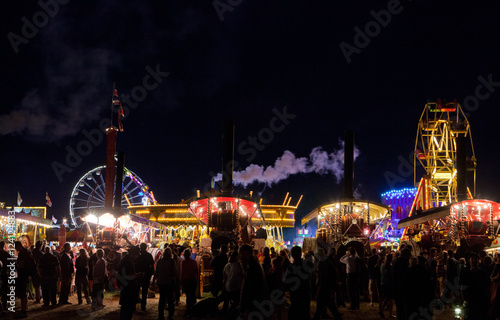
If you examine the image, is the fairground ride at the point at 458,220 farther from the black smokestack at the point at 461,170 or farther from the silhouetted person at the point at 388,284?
the silhouetted person at the point at 388,284

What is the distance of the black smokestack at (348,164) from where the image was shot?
22.7m

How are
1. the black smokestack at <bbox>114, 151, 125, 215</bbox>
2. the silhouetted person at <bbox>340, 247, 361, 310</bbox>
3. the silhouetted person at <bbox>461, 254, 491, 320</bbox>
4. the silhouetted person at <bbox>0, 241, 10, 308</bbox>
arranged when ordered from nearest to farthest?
the silhouetted person at <bbox>461, 254, 491, 320</bbox>, the silhouetted person at <bbox>0, 241, 10, 308</bbox>, the silhouetted person at <bbox>340, 247, 361, 310</bbox>, the black smokestack at <bbox>114, 151, 125, 215</bbox>

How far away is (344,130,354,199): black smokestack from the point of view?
893 inches

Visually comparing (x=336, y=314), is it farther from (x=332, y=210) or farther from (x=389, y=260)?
(x=332, y=210)

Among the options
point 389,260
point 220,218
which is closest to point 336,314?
point 389,260

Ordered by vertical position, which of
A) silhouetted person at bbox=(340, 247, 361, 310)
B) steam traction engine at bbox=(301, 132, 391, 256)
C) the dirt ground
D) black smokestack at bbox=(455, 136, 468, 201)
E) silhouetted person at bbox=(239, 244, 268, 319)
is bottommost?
the dirt ground

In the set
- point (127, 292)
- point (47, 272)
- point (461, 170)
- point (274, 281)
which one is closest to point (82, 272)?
point (47, 272)

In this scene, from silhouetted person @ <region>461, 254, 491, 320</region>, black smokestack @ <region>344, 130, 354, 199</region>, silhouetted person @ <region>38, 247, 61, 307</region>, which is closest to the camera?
silhouetted person @ <region>461, 254, 491, 320</region>

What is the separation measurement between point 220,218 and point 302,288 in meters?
12.6

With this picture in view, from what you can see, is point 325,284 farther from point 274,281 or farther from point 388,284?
point 388,284

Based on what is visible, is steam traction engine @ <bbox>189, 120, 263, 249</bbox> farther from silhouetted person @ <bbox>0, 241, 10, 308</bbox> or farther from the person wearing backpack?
silhouetted person @ <bbox>0, 241, 10, 308</bbox>

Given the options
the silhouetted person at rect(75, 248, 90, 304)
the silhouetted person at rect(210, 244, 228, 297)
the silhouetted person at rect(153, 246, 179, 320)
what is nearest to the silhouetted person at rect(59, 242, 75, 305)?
the silhouetted person at rect(75, 248, 90, 304)

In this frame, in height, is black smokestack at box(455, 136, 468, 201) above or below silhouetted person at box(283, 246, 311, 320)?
above

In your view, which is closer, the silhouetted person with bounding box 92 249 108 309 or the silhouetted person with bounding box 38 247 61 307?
the silhouetted person with bounding box 92 249 108 309
